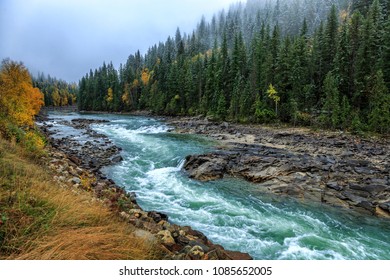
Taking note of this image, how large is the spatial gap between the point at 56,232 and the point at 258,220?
25.1ft

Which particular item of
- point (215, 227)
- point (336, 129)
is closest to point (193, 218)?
point (215, 227)

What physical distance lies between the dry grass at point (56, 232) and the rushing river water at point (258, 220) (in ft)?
14.6

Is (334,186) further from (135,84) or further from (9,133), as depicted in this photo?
(135,84)

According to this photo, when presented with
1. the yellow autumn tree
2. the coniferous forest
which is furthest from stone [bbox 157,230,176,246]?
the coniferous forest

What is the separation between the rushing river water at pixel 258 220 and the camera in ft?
25.3

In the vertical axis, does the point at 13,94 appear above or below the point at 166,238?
above

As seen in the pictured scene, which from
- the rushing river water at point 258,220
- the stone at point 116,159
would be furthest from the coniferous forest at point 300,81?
the stone at point 116,159

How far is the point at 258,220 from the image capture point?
9531 millimetres

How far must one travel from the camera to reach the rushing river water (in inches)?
303

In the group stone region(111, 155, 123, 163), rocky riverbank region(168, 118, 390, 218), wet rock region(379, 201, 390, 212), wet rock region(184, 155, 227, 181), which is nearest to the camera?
wet rock region(379, 201, 390, 212)

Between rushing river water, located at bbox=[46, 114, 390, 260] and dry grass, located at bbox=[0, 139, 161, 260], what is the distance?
4442 millimetres

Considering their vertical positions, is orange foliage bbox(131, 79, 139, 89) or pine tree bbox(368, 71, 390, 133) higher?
orange foliage bbox(131, 79, 139, 89)

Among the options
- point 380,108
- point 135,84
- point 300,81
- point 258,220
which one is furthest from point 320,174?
point 135,84

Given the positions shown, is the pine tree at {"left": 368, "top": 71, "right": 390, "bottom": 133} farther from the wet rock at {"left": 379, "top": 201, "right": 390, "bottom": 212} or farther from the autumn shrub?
the autumn shrub
